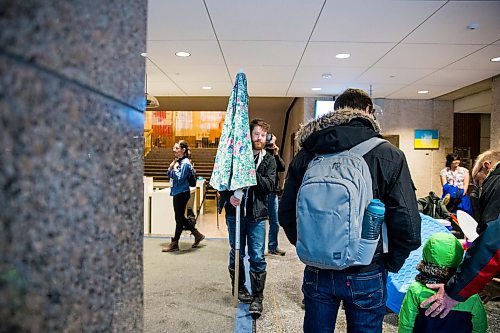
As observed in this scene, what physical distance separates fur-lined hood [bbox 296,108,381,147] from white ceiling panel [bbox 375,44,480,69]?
12.1 ft

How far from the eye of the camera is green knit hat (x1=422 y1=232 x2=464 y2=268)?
1.93 meters

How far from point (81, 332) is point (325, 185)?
1.14 meters

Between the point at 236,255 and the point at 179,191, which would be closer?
the point at 236,255

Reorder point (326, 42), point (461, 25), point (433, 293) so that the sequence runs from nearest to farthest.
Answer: point (433, 293) → point (461, 25) → point (326, 42)

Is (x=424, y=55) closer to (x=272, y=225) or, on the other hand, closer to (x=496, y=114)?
(x=496, y=114)

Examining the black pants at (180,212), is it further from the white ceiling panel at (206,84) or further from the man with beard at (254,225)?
the white ceiling panel at (206,84)

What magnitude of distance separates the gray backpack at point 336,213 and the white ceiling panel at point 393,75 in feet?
16.5

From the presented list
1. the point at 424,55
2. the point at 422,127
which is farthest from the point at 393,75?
the point at 422,127

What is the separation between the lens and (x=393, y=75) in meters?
6.56

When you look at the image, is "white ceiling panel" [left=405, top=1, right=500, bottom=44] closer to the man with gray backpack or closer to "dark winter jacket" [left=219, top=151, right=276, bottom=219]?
"dark winter jacket" [left=219, top=151, right=276, bottom=219]

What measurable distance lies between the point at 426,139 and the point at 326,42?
553 cm

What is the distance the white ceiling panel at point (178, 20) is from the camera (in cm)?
369

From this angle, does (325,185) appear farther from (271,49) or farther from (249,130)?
(271,49)

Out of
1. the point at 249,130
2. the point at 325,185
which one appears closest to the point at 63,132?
the point at 325,185
